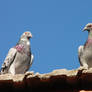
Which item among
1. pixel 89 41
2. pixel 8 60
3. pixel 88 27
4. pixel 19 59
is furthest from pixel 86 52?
pixel 8 60

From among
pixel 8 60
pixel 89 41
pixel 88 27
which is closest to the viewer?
pixel 89 41

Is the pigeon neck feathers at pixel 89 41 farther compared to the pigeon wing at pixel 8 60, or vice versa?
the pigeon wing at pixel 8 60

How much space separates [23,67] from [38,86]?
459cm

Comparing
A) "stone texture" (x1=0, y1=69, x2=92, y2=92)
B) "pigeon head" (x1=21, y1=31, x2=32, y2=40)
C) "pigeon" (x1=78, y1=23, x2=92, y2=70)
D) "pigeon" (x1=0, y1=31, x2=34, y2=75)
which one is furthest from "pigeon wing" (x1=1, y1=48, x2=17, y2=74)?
Result: "stone texture" (x1=0, y1=69, x2=92, y2=92)

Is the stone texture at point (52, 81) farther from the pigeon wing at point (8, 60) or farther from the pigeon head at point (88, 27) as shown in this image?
the pigeon wing at point (8, 60)

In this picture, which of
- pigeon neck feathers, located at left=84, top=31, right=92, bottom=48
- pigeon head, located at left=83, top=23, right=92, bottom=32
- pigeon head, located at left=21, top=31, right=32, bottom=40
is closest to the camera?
pigeon neck feathers, located at left=84, top=31, right=92, bottom=48

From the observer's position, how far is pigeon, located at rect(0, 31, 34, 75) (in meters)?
10.9

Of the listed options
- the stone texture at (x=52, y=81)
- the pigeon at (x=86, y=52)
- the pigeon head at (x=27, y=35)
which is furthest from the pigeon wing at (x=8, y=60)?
the stone texture at (x=52, y=81)

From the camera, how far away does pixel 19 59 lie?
11312 mm

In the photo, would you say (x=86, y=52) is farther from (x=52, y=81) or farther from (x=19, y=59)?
(x=52, y=81)

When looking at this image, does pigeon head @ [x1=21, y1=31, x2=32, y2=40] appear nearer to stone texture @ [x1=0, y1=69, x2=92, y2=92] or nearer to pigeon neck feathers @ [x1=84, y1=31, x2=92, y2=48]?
pigeon neck feathers @ [x1=84, y1=31, x2=92, y2=48]

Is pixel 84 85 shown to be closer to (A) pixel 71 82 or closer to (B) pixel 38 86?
(A) pixel 71 82

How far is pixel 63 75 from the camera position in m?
6.29

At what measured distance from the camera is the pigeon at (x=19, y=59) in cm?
1089
